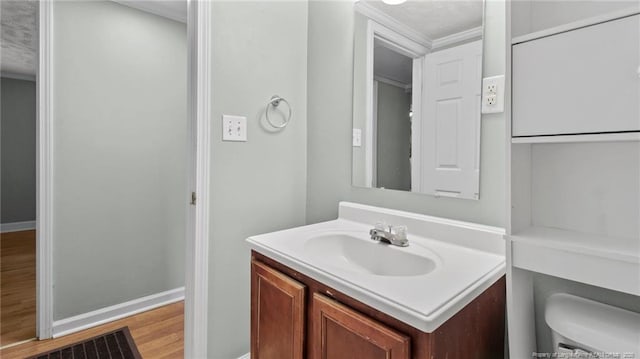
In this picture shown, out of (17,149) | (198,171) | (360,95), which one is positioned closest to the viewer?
(198,171)

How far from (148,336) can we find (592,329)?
7.03ft

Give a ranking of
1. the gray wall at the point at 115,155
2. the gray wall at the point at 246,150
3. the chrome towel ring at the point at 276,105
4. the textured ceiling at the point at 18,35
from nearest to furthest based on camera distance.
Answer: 1. the gray wall at the point at 246,150
2. the chrome towel ring at the point at 276,105
3. the gray wall at the point at 115,155
4. the textured ceiling at the point at 18,35

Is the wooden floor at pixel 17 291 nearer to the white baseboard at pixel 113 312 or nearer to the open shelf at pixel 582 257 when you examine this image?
the white baseboard at pixel 113 312

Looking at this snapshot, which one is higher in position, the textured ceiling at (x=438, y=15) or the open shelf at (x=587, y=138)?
the textured ceiling at (x=438, y=15)

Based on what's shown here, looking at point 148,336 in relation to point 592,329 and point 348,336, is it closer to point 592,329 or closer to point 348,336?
point 348,336

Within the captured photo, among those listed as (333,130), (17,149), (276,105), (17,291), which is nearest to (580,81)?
(333,130)

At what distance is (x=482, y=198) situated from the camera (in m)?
1.08

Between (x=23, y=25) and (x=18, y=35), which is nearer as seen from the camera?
(x=23, y=25)

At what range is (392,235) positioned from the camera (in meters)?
1.11

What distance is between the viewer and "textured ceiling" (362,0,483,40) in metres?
1.09

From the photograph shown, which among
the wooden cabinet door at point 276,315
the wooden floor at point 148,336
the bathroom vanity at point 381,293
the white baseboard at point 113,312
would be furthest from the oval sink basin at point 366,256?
the white baseboard at point 113,312

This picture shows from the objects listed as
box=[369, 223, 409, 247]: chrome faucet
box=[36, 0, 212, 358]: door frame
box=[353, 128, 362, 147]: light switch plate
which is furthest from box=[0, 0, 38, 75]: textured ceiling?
box=[369, 223, 409, 247]: chrome faucet

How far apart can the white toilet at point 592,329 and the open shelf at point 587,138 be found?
0.43m

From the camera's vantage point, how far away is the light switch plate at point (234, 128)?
1.41 metres
